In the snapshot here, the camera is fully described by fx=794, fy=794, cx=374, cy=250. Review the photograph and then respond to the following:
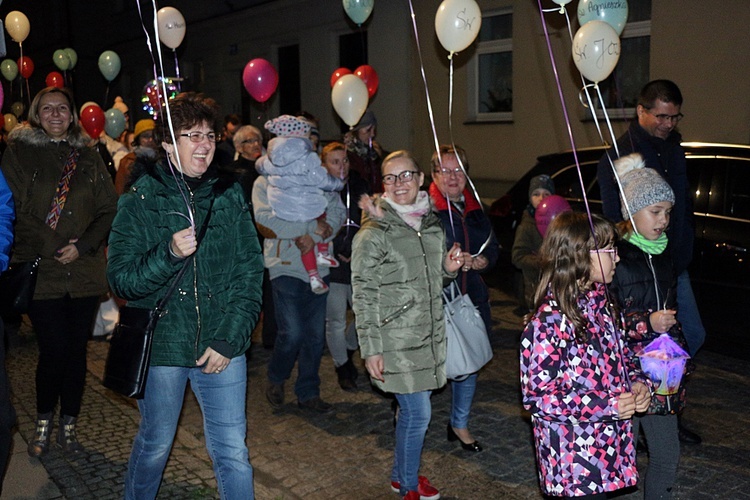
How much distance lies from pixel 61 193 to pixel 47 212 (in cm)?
15

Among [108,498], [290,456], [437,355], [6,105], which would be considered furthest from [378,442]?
[6,105]

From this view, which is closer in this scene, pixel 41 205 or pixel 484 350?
pixel 484 350

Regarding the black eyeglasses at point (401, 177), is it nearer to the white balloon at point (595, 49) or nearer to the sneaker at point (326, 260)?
the white balloon at point (595, 49)

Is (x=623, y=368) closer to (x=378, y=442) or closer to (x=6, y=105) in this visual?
(x=378, y=442)

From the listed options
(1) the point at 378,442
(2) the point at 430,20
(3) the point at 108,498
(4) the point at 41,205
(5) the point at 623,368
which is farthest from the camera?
(2) the point at 430,20

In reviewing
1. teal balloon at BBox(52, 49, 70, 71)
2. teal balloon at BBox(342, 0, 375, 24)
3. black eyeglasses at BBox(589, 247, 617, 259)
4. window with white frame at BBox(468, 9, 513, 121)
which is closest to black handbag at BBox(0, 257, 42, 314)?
black eyeglasses at BBox(589, 247, 617, 259)

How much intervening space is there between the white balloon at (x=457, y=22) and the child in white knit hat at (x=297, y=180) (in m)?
1.20

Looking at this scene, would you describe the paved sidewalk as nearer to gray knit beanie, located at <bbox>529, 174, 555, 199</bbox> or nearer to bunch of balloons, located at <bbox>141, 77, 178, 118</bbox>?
gray knit beanie, located at <bbox>529, 174, 555, 199</bbox>

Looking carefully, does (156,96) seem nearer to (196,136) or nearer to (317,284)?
(196,136)

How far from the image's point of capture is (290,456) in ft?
16.8

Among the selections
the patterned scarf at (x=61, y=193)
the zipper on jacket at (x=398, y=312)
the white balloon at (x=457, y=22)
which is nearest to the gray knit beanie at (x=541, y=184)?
the white balloon at (x=457, y=22)

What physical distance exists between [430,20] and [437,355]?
1141cm

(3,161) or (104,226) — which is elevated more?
(3,161)

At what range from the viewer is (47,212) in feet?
16.2
